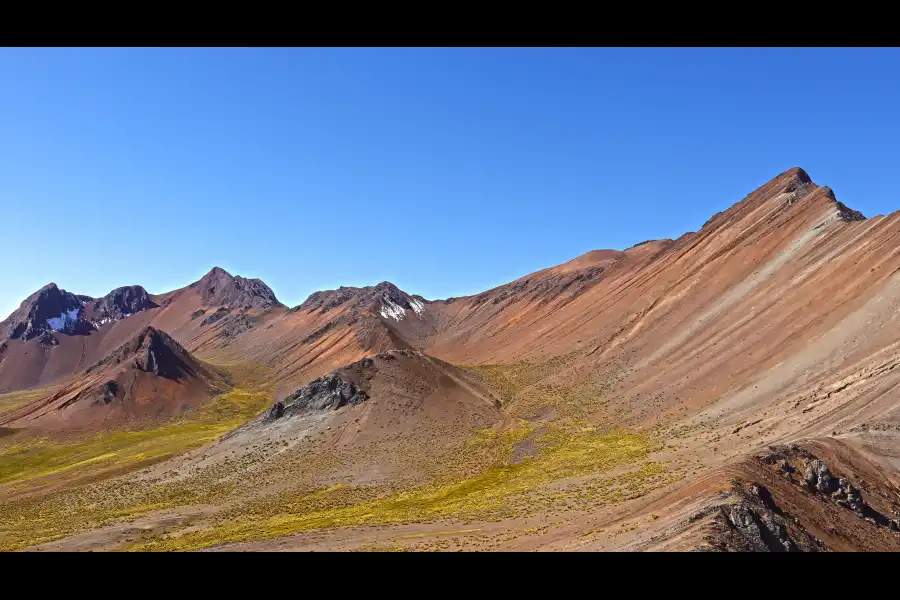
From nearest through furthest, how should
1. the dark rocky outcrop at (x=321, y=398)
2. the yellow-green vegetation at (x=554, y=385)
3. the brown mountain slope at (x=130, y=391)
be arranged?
the yellow-green vegetation at (x=554, y=385)
the dark rocky outcrop at (x=321, y=398)
the brown mountain slope at (x=130, y=391)

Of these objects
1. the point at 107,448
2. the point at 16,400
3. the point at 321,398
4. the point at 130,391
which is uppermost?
the point at 16,400

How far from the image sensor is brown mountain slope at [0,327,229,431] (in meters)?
107

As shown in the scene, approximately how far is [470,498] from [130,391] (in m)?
96.7

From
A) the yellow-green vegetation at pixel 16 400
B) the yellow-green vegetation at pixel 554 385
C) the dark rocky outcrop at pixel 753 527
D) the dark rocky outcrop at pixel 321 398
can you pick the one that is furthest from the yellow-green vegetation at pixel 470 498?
the yellow-green vegetation at pixel 16 400

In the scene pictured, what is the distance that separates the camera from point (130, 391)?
116 m

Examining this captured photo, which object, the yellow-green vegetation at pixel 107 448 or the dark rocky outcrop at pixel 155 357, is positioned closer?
the yellow-green vegetation at pixel 107 448

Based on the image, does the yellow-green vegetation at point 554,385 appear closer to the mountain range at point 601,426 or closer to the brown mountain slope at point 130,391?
the mountain range at point 601,426

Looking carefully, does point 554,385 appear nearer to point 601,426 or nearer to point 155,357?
point 601,426

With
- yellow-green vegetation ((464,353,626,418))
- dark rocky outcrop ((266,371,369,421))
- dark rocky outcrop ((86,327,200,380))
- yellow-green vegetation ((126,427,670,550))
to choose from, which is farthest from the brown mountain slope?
yellow-green vegetation ((126,427,670,550))

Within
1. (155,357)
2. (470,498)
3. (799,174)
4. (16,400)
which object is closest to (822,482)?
(470,498)

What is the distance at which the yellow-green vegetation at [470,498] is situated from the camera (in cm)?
3888

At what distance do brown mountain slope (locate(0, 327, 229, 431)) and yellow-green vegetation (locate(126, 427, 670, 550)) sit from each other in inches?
2959

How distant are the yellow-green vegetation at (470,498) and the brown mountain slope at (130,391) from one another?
247 ft
